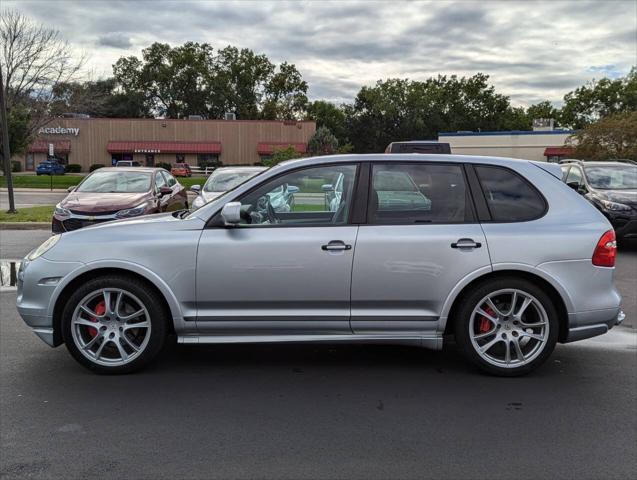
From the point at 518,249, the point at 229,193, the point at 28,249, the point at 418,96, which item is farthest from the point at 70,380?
the point at 418,96

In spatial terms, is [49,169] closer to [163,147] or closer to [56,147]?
[56,147]

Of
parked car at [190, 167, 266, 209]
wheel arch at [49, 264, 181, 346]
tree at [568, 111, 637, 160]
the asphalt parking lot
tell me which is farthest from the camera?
tree at [568, 111, 637, 160]

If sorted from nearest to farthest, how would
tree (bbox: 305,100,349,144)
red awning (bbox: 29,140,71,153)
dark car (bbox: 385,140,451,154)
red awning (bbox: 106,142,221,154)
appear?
dark car (bbox: 385,140,451,154) → red awning (bbox: 29,140,71,153) → red awning (bbox: 106,142,221,154) → tree (bbox: 305,100,349,144)

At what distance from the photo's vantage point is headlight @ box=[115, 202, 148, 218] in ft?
36.6

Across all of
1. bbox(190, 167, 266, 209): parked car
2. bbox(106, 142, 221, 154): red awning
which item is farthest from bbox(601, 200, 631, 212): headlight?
bbox(106, 142, 221, 154): red awning

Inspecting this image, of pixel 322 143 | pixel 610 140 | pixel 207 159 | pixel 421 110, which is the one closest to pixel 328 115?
pixel 421 110

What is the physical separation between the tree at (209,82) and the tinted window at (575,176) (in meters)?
79.5

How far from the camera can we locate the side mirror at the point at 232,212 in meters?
4.42

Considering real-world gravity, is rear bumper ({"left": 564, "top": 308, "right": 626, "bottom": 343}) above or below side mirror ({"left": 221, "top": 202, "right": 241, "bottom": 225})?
below

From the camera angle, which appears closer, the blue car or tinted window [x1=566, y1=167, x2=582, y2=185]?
tinted window [x1=566, y1=167, x2=582, y2=185]

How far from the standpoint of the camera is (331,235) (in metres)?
4.54

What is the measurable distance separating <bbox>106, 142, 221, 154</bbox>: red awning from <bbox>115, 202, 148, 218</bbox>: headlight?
55.5m

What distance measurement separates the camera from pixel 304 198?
4.86 meters

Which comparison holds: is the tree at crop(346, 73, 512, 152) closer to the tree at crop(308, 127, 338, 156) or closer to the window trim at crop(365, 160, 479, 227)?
the tree at crop(308, 127, 338, 156)
